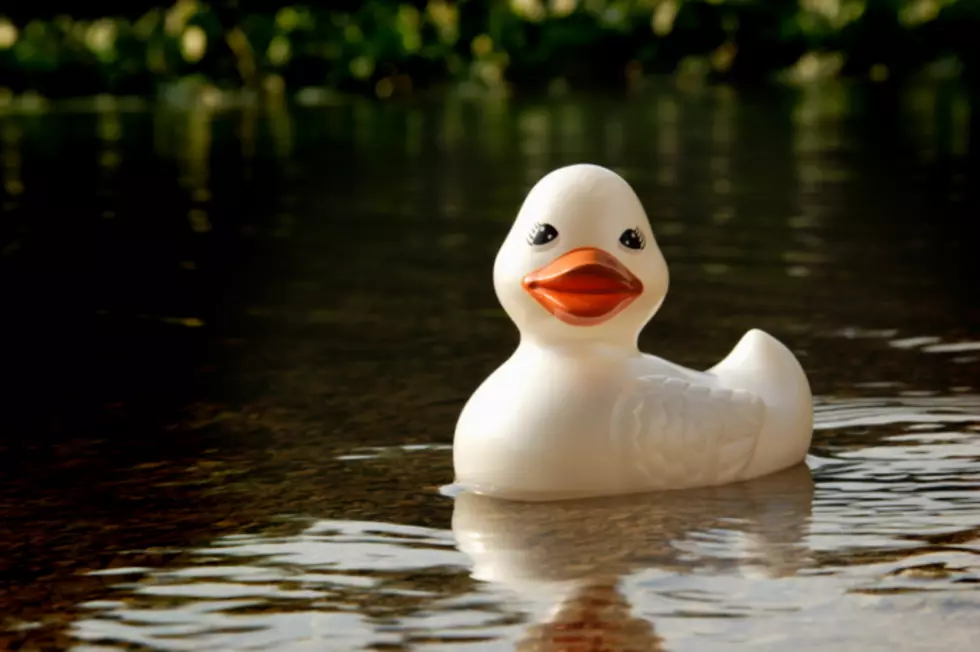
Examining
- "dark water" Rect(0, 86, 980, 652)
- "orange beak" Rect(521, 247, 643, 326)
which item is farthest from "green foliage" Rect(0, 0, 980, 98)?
"orange beak" Rect(521, 247, 643, 326)

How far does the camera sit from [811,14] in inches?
1394

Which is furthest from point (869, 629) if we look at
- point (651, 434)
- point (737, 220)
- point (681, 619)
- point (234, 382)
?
point (737, 220)

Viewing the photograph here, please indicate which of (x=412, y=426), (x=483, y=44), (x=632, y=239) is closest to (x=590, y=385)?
(x=632, y=239)

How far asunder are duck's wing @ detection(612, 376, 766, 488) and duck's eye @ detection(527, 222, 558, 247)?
0.50 metres

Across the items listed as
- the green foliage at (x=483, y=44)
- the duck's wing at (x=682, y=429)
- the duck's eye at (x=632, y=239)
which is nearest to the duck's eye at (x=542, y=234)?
the duck's eye at (x=632, y=239)

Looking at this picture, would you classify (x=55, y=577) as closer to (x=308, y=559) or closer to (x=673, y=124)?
(x=308, y=559)

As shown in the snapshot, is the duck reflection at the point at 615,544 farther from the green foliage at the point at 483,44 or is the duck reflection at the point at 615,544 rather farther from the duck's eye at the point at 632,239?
the green foliage at the point at 483,44

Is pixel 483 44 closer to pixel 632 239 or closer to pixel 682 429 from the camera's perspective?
pixel 632 239

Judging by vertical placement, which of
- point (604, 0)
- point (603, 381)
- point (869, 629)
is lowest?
point (869, 629)

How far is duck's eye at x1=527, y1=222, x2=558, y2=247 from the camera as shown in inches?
260

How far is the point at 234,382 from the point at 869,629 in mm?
4319

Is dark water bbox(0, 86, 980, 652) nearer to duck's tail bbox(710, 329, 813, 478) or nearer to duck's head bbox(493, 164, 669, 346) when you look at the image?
duck's tail bbox(710, 329, 813, 478)

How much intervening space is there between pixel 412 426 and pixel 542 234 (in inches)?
66.4

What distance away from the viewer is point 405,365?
374 inches
